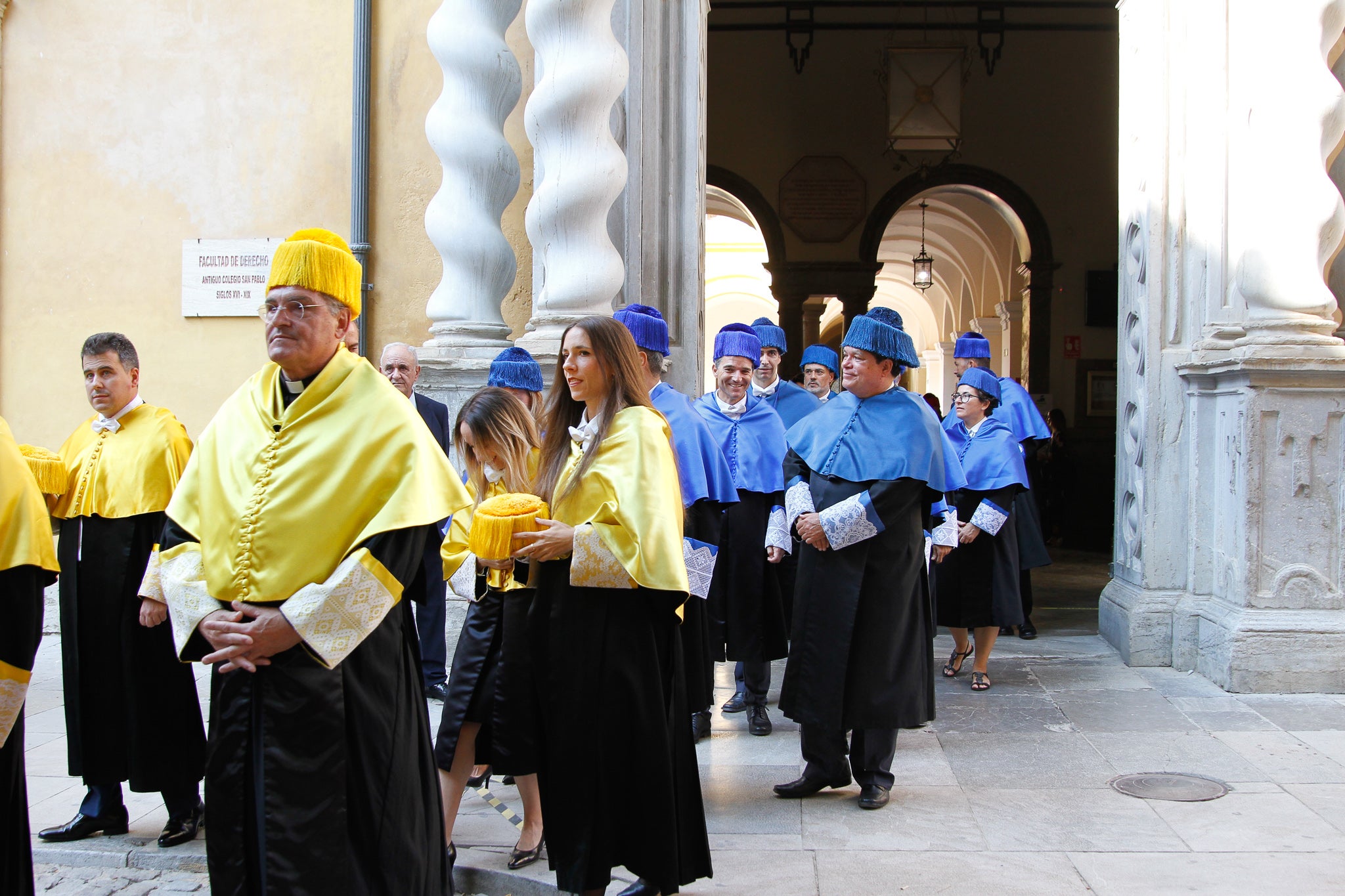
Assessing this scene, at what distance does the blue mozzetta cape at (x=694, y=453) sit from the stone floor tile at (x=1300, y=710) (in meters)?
3.01

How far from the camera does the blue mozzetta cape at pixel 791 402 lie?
720cm

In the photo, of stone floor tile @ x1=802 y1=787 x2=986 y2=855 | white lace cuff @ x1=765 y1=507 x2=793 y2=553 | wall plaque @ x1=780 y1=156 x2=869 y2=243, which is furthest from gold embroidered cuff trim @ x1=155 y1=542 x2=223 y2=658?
wall plaque @ x1=780 y1=156 x2=869 y2=243

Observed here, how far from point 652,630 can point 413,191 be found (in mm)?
5379

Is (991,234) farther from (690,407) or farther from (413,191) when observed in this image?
(690,407)

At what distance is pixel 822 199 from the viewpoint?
17.9 m

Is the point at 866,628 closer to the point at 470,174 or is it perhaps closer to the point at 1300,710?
the point at 1300,710

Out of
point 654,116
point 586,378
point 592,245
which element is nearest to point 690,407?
point 586,378

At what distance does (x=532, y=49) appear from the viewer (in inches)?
310

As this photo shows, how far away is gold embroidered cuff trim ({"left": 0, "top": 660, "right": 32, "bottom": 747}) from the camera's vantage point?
9.94 feet

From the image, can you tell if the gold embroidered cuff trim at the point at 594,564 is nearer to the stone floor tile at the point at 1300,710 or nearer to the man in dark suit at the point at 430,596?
the man in dark suit at the point at 430,596

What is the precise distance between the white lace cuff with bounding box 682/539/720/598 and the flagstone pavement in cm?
86

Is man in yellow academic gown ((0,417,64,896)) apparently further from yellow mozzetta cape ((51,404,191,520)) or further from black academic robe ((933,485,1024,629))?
black academic robe ((933,485,1024,629))

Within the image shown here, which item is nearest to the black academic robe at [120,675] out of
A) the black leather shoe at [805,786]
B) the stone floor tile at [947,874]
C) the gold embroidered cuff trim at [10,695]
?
the gold embroidered cuff trim at [10,695]

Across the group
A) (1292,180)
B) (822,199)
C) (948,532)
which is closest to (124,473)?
(948,532)
